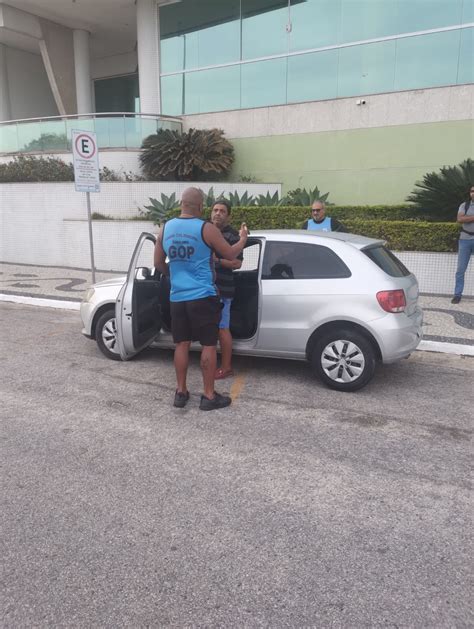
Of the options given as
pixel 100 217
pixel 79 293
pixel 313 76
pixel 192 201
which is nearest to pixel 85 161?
pixel 79 293

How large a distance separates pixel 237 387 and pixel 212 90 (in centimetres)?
1243

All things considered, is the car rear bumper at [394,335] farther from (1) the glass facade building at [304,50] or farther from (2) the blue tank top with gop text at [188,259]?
(1) the glass facade building at [304,50]

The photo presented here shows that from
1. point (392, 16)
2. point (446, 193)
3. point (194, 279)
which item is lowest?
point (194, 279)

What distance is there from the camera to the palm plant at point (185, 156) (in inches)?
524

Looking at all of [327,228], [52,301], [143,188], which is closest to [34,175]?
[143,188]

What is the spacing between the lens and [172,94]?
52.4ft

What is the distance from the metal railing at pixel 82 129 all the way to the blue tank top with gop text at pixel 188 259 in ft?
35.8

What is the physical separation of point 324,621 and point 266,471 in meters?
1.29

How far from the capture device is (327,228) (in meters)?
7.09

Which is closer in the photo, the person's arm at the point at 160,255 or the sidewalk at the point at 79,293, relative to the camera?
the person's arm at the point at 160,255

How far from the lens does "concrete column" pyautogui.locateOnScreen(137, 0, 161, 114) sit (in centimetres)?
1600

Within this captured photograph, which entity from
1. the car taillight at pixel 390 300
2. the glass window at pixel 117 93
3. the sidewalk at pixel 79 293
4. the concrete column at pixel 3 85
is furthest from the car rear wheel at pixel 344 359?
the glass window at pixel 117 93

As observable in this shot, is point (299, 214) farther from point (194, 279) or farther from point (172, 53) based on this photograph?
point (172, 53)

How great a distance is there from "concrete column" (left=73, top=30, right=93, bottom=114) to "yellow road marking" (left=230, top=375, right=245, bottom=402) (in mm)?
18427
